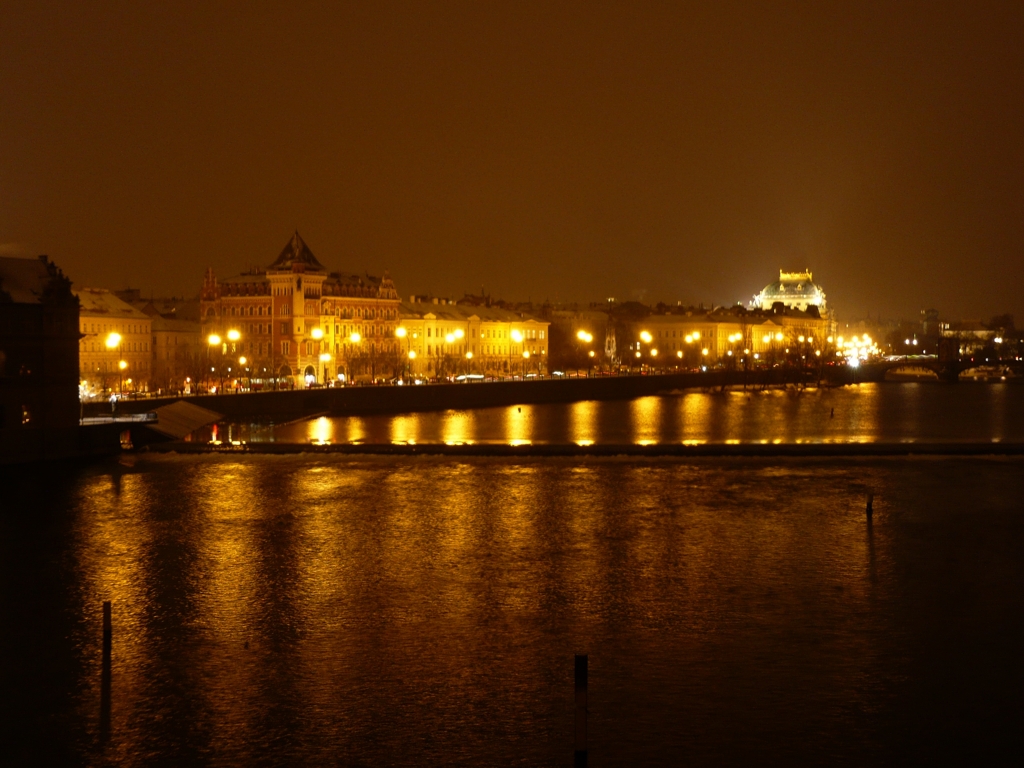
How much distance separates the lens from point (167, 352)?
67.9 metres

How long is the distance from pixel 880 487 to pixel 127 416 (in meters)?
23.5

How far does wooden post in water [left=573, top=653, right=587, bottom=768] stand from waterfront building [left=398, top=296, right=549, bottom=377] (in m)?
68.7

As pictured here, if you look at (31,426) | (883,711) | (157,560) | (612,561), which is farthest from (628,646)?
(31,426)

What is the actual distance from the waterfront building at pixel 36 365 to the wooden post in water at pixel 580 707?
23.8 meters

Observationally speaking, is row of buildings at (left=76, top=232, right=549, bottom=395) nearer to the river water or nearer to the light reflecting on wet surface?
the light reflecting on wet surface

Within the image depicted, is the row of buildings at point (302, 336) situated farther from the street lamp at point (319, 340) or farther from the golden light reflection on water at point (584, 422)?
the golden light reflection on water at point (584, 422)

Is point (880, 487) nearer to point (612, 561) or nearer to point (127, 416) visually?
point (612, 561)

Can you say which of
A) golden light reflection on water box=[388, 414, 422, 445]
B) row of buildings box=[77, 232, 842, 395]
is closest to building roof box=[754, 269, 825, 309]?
row of buildings box=[77, 232, 842, 395]

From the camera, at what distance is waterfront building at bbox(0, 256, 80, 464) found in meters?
28.9

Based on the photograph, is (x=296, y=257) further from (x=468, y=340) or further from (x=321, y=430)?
(x=321, y=430)

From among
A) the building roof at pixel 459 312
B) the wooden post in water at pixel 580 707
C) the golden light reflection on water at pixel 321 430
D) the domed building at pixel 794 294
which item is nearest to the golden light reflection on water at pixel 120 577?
the wooden post in water at pixel 580 707

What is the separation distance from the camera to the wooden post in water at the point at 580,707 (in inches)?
292

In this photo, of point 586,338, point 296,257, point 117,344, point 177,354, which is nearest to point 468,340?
point 586,338

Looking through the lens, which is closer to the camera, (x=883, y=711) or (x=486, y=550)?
(x=883, y=711)
